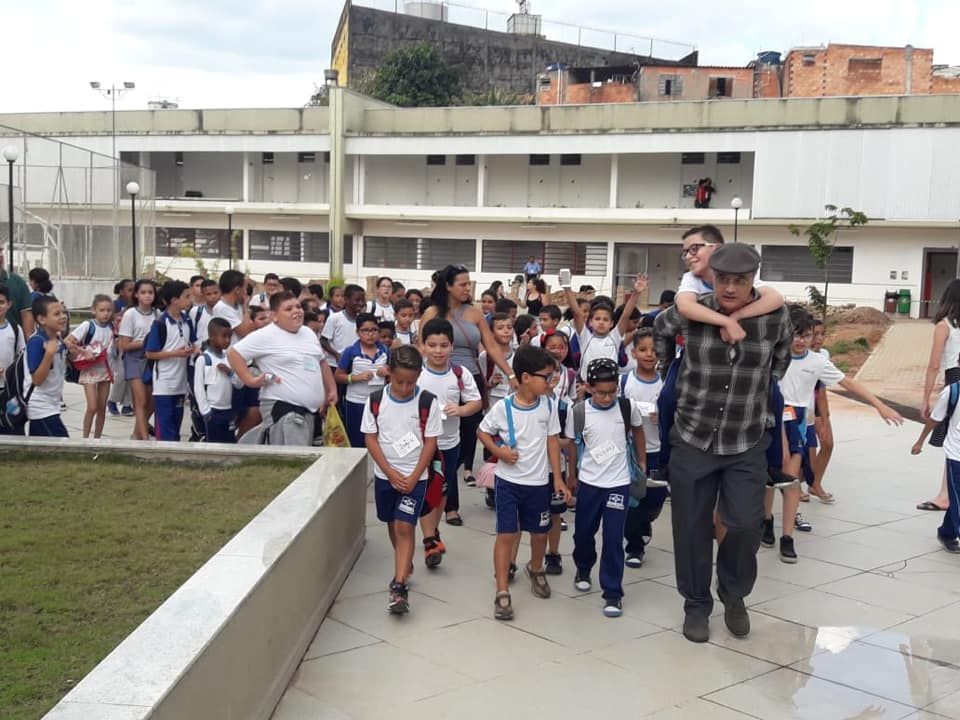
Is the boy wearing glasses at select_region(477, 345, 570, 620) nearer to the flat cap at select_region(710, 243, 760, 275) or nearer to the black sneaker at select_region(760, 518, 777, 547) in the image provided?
the flat cap at select_region(710, 243, 760, 275)

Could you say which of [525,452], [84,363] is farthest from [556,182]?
[525,452]

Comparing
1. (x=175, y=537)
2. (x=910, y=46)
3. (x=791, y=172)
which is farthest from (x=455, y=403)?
(x=910, y=46)

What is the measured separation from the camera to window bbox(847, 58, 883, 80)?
134 feet

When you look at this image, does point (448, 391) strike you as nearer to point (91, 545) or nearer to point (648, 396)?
point (648, 396)

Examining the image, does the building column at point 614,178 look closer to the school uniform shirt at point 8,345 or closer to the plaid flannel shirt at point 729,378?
the school uniform shirt at point 8,345

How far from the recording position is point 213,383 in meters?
8.26

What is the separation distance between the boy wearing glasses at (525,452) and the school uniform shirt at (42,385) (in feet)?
12.6

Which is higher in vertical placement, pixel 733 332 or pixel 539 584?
pixel 733 332

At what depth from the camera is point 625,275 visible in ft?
125

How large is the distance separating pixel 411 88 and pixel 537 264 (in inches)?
692

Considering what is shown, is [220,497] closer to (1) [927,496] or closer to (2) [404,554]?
(2) [404,554]

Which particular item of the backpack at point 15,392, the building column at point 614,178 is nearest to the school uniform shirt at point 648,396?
the backpack at point 15,392

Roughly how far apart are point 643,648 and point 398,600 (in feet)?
4.46

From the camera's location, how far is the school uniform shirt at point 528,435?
575 centimetres
